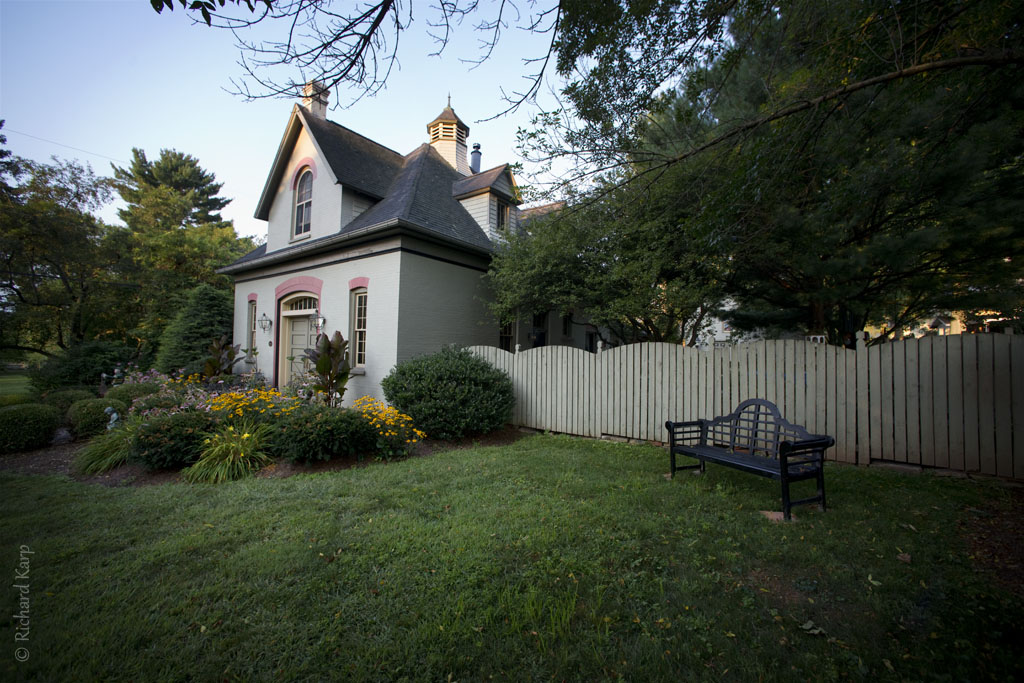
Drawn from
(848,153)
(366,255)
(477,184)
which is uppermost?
(477,184)

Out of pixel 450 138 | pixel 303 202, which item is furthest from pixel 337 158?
pixel 450 138

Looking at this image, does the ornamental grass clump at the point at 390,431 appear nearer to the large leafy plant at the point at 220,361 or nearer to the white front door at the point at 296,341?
the white front door at the point at 296,341

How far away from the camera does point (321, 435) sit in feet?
19.0

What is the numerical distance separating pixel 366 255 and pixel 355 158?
13.1ft

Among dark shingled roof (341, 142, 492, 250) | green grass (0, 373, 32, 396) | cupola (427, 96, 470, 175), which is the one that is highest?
cupola (427, 96, 470, 175)

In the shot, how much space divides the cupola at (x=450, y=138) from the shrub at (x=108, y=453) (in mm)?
11562

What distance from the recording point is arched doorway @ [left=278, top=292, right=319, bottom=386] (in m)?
11.7

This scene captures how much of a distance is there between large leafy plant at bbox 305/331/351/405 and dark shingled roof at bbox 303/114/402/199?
4480 millimetres

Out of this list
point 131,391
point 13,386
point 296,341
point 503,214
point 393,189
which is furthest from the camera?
point 13,386

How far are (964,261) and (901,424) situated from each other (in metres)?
2.72

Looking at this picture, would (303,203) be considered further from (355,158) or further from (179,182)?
(179,182)

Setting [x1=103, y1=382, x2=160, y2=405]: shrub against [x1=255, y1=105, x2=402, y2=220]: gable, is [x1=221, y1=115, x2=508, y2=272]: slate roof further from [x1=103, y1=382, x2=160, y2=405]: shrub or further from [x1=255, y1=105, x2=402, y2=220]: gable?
[x1=103, y1=382, x2=160, y2=405]: shrub

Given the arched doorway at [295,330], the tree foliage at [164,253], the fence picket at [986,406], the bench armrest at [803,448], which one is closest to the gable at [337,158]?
the arched doorway at [295,330]

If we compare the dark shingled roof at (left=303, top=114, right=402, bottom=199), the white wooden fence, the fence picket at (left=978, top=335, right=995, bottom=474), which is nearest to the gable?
the dark shingled roof at (left=303, top=114, right=402, bottom=199)
